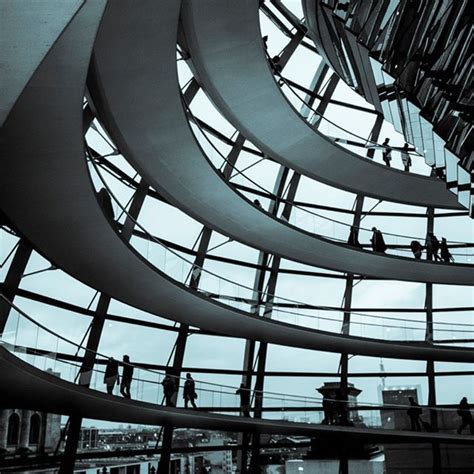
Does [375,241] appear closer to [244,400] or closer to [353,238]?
[353,238]

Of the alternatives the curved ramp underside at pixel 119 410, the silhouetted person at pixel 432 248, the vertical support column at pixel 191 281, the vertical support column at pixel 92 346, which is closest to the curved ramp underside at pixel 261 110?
the silhouetted person at pixel 432 248

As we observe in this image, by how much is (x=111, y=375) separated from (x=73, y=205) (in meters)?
6.72

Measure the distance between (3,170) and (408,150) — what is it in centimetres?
2259

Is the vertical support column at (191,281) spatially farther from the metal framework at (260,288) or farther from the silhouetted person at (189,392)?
the silhouetted person at (189,392)

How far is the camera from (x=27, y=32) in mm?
4992

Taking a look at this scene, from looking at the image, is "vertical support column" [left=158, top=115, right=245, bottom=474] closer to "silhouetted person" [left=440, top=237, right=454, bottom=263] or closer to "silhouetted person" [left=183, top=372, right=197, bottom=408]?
"silhouetted person" [left=183, top=372, right=197, bottom=408]

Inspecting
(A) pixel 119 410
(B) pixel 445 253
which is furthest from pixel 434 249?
(A) pixel 119 410

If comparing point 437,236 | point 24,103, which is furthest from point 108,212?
point 437,236

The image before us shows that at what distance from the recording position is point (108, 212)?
15805 mm

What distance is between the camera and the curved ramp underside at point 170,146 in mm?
13250

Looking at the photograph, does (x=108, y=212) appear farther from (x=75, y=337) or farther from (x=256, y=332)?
(x=256, y=332)

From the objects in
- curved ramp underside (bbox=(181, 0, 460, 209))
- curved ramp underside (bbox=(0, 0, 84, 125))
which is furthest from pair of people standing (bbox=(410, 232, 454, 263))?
curved ramp underside (bbox=(0, 0, 84, 125))

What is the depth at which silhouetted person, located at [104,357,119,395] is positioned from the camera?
1880 centimetres

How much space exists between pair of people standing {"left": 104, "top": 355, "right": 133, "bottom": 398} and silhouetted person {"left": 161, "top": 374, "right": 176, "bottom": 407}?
215 centimetres
